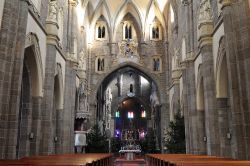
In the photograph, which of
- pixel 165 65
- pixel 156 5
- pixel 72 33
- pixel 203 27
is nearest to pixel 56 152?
pixel 72 33

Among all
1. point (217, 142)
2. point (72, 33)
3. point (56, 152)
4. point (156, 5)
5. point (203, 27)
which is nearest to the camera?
point (217, 142)

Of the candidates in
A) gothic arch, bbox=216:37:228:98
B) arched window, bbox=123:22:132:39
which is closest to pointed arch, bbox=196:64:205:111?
gothic arch, bbox=216:37:228:98

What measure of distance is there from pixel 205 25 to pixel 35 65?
919 centimetres

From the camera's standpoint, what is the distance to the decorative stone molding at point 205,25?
1633 cm

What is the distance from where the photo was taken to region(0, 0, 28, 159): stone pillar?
10742 millimetres

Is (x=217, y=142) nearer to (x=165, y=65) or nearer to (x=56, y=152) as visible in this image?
(x=56, y=152)

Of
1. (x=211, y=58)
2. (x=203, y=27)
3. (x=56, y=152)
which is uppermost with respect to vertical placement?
(x=203, y=27)

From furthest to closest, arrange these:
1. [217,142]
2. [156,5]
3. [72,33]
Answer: [156,5]
[72,33]
[217,142]

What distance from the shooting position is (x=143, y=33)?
3506 cm

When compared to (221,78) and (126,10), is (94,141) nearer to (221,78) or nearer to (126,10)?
(221,78)

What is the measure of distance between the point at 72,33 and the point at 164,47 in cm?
1356

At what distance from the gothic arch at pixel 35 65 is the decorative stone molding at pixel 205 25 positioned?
8.62m

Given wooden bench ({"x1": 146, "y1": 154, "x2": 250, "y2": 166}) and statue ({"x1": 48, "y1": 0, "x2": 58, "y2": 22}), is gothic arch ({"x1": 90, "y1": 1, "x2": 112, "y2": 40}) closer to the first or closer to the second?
statue ({"x1": 48, "y1": 0, "x2": 58, "y2": 22})

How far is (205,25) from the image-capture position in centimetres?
1641
